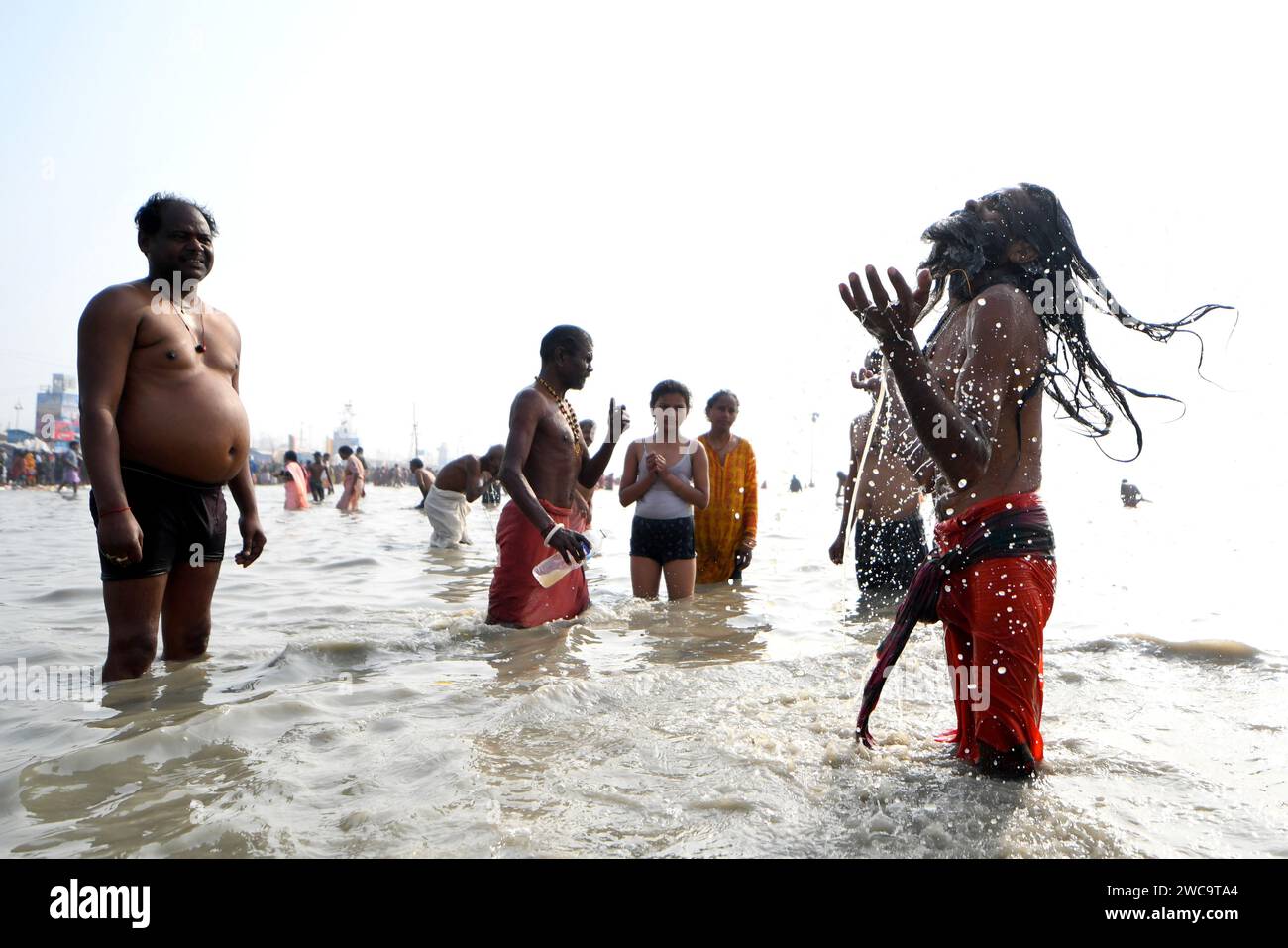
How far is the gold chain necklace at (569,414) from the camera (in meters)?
4.80

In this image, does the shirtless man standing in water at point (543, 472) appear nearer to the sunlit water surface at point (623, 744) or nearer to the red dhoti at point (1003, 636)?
the sunlit water surface at point (623, 744)

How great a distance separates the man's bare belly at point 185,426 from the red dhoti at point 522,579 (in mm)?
1525

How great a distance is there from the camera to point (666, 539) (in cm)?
637

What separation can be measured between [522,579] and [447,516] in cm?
721

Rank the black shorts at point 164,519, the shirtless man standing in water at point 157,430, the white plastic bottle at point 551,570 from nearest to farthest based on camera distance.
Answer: the shirtless man standing in water at point 157,430 < the black shorts at point 164,519 < the white plastic bottle at point 551,570

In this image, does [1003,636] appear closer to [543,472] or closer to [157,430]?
[543,472]

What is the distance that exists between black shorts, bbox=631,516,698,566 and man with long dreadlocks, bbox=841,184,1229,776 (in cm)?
360

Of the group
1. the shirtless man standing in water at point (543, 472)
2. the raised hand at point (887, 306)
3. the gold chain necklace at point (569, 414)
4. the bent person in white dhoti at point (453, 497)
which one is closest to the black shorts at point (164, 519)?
the shirtless man standing in water at point (543, 472)

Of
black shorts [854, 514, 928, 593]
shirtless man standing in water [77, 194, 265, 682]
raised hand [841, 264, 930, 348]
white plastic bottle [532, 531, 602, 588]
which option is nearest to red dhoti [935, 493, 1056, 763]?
raised hand [841, 264, 930, 348]

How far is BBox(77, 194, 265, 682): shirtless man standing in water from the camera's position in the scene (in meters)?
3.05

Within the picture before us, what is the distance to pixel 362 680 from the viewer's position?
156 inches
